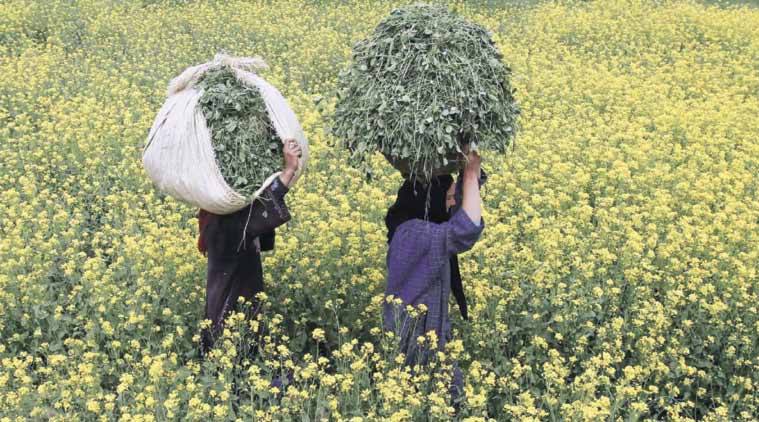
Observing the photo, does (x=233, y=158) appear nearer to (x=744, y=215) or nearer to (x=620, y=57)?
(x=744, y=215)

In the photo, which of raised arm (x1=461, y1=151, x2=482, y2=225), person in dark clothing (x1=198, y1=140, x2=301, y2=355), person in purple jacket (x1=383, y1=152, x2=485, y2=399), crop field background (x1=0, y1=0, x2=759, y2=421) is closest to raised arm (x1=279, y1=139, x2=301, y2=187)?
person in dark clothing (x1=198, y1=140, x2=301, y2=355)

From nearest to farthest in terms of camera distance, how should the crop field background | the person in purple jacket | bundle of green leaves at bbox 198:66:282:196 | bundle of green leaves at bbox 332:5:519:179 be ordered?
bundle of green leaves at bbox 332:5:519:179 < the person in purple jacket < bundle of green leaves at bbox 198:66:282:196 < the crop field background

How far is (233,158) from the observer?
3389mm

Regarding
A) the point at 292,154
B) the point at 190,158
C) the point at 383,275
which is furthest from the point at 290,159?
the point at 383,275

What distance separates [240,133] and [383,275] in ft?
4.46

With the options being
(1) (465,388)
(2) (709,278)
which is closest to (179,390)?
(1) (465,388)

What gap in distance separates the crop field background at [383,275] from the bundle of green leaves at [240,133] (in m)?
0.30

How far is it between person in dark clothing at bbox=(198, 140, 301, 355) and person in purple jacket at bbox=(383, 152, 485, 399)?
551 millimetres

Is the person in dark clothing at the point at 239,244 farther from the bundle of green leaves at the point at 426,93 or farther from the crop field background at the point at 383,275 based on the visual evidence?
the bundle of green leaves at the point at 426,93

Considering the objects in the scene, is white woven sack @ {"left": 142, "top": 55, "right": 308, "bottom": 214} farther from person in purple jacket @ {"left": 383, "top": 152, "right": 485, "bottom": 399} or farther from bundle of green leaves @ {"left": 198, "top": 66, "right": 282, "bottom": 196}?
person in purple jacket @ {"left": 383, "top": 152, "right": 485, "bottom": 399}

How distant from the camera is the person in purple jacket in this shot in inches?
127

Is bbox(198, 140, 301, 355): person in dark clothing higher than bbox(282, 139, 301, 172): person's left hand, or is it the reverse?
bbox(282, 139, 301, 172): person's left hand

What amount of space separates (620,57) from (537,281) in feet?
23.8

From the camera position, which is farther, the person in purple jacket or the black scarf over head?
the black scarf over head
